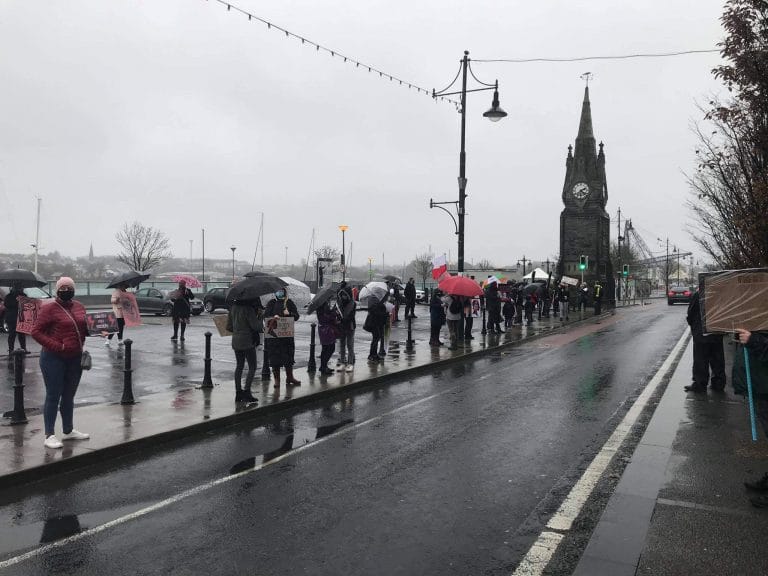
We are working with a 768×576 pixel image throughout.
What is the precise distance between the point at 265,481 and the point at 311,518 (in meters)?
1.11

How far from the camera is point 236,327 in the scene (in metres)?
9.22

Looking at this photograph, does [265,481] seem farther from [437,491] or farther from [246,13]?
[246,13]

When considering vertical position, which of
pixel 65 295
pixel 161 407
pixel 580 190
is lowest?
pixel 161 407

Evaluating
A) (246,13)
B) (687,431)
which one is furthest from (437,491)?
(246,13)

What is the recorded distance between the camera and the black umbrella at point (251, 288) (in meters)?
9.08

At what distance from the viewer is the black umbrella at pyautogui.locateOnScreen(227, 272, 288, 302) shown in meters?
9.08

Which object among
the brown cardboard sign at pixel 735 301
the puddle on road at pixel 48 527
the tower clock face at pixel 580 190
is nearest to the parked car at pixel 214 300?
the puddle on road at pixel 48 527

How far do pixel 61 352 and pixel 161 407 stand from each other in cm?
248

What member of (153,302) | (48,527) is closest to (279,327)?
(48,527)

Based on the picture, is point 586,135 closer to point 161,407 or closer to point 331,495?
point 161,407

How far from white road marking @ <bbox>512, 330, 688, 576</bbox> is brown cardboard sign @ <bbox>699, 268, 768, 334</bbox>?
5.74ft

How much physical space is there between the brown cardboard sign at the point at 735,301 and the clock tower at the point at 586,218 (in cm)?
4649

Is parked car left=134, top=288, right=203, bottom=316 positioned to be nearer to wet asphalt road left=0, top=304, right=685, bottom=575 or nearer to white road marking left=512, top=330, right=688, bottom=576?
wet asphalt road left=0, top=304, right=685, bottom=575

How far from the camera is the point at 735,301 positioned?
624 cm
